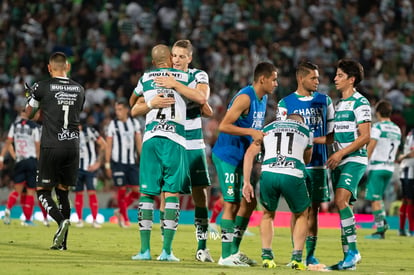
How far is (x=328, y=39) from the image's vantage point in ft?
97.0

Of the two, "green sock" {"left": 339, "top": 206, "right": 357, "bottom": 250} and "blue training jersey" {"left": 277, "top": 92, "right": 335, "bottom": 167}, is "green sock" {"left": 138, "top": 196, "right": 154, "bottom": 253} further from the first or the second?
"green sock" {"left": 339, "top": 206, "right": 357, "bottom": 250}

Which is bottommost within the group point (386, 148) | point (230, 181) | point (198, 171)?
point (230, 181)

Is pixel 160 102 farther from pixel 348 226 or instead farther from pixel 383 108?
pixel 383 108

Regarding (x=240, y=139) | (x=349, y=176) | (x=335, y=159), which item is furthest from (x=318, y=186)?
(x=240, y=139)

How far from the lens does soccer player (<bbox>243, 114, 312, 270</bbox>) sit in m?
10.4

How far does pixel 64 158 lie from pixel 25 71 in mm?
16317

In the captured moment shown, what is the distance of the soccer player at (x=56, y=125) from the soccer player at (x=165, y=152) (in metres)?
2.08

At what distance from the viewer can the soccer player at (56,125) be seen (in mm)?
12711

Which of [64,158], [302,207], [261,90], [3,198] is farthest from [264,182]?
[3,198]

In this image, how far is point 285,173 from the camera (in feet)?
34.1

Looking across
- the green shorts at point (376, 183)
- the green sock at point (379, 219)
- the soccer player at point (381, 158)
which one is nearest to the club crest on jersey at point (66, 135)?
the soccer player at point (381, 158)

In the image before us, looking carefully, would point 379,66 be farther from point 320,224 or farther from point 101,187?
point 101,187

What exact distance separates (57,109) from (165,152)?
8.29ft

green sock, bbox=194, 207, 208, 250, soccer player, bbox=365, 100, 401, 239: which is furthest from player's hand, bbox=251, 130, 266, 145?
soccer player, bbox=365, 100, 401, 239
